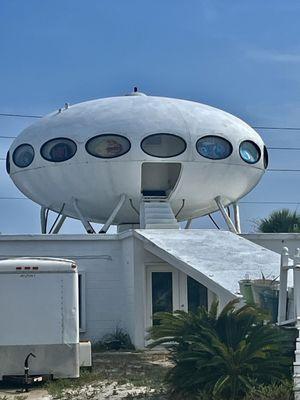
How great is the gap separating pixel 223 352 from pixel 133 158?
13.9 metres

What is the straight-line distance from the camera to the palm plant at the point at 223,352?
10883 millimetres

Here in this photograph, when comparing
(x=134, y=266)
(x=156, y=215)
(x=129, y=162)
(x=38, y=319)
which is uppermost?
(x=129, y=162)

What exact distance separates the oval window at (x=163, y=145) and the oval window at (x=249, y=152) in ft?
8.17

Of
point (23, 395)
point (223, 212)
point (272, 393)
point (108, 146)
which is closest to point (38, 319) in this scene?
point (23, 395)

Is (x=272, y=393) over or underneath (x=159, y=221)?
underneath

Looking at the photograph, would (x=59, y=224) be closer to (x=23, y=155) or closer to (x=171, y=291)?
(x=23, y=155)

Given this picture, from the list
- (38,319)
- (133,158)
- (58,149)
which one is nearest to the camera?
(38,319)

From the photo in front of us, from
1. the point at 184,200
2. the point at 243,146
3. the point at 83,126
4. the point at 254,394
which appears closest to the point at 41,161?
the point at 83,126

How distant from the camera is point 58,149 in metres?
25.3

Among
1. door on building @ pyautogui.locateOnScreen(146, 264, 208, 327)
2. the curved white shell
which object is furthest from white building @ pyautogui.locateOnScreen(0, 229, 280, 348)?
the curved white shell

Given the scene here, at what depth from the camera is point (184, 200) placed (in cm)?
2623

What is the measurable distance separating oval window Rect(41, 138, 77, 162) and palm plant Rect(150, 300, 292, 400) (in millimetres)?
13543

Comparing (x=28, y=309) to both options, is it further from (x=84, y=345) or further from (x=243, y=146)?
(x=243, y=146)

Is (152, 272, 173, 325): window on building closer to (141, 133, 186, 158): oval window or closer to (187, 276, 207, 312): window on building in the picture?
(187, 276, 207, 312): window on building
